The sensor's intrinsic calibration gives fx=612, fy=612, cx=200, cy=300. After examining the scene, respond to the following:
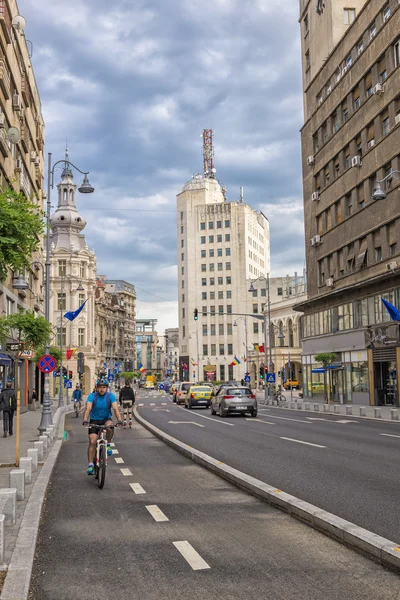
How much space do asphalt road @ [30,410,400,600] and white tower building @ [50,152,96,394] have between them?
75.8 metres

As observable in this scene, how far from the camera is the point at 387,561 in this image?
5.53 metres

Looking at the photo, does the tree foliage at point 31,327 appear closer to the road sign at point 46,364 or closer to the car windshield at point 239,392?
the road sign at point 46,364

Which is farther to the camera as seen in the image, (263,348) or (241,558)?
(263,348)

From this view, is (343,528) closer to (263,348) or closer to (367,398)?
(367,398)

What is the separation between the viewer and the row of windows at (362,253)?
3691cm

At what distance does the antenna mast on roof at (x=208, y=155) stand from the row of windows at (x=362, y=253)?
8527 centimetres

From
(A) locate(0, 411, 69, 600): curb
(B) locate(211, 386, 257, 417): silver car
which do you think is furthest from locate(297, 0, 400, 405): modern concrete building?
(A) locate(0, 411, 69, 600): curb

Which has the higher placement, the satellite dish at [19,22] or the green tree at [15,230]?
the satellite dish at [19,22]

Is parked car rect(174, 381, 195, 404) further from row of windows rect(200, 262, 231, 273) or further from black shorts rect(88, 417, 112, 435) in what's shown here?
row of windows rect(200, 262, 231, 273)

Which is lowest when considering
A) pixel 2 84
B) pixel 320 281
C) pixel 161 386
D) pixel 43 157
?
pixel 161 386

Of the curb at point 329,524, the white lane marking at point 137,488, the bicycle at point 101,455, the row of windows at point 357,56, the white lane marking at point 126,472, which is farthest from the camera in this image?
the row of windows at point 357,56

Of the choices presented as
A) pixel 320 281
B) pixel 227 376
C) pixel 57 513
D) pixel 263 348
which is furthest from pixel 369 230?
pixel 227 376

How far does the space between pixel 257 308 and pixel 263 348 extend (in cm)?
6004

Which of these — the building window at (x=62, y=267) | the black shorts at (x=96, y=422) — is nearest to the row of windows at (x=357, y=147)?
the black shorts at (x=96, y=422)
